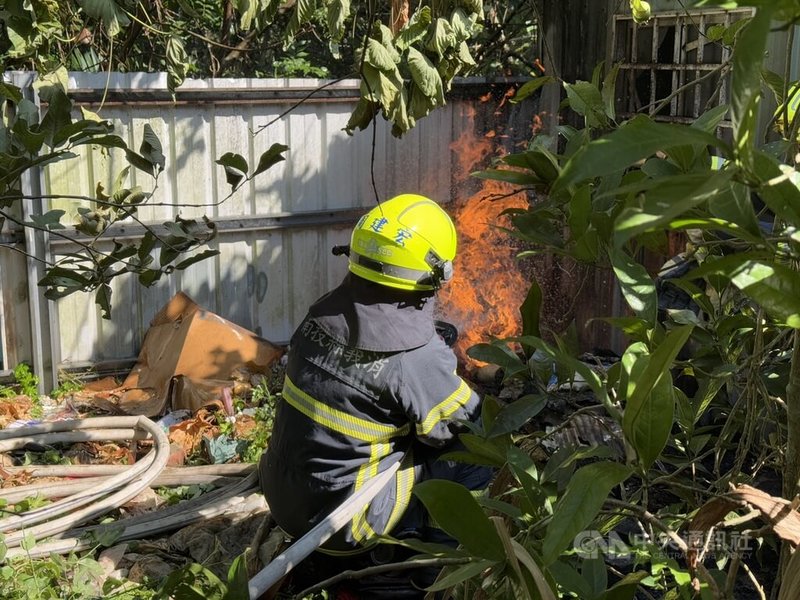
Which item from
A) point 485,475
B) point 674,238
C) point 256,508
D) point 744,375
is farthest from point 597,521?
point 674,238

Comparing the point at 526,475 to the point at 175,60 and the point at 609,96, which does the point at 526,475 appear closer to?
the point at 609,96

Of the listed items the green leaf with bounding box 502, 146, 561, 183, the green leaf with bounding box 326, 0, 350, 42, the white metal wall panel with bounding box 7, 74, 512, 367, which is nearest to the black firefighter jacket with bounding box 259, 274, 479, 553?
the green leaf with bounding box 326, 0, 350, 42

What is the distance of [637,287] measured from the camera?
4.39 ft

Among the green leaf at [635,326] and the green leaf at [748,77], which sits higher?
the green leaf at [748,77]

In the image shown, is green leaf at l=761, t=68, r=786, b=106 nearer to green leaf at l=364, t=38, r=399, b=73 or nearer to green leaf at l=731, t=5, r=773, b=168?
green leaf at l=731, t=5, r=773, b=168

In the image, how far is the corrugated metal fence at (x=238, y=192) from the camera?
6770 mm

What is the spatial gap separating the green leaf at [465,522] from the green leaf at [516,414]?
53 centimetres

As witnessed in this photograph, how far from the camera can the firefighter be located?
3508 mm

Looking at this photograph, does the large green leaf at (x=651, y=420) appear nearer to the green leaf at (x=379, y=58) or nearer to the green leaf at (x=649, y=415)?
the green leaf at (x=649, y=415)

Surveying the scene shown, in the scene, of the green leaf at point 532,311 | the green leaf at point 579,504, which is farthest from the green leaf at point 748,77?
the green leaf at point 532,311

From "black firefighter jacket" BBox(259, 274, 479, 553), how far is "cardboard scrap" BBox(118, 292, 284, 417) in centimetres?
320

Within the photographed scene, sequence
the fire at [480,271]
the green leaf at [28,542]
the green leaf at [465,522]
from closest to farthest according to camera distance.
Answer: the green leaf at [465,522], the green leaf at [28,542], the fire at [480,271]

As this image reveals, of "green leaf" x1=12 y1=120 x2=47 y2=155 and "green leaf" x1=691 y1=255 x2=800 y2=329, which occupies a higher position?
"green leaf" x1=12 y1=120 x2=47 y2=155

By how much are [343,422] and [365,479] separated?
23cm
